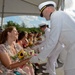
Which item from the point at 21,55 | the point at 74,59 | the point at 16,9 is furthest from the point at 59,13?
the point at 16,9

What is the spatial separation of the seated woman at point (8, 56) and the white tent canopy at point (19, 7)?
867cm

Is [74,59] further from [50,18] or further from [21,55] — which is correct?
[21,55]

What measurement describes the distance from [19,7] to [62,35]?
1098cm

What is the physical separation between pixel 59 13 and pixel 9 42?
1069mm

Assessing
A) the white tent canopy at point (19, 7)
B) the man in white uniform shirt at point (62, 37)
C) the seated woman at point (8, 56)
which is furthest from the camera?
the white tent canopy at point (19, 7)

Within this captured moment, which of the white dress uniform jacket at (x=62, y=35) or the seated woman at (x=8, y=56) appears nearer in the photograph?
the white dress uniform jacket at (x=62, y=35)

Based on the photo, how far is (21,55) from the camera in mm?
3447

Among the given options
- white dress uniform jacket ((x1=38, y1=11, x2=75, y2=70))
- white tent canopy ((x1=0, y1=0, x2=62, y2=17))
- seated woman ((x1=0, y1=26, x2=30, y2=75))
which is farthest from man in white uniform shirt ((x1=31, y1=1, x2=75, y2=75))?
white tent canopy ((x1=0, y1=0, x2=62, y2=17))

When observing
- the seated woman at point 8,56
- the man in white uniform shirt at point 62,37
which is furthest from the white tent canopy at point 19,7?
the man in white uniform shirt at point 62,37

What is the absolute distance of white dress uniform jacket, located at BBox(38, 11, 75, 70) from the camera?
289 cm

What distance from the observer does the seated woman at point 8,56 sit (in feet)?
10.9

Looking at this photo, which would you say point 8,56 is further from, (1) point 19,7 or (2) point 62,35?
(1) point 19,7

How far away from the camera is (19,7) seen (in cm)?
1373

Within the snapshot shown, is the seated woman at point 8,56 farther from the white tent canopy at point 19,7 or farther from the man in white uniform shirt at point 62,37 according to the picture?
the white tent canopy at point 19,7
